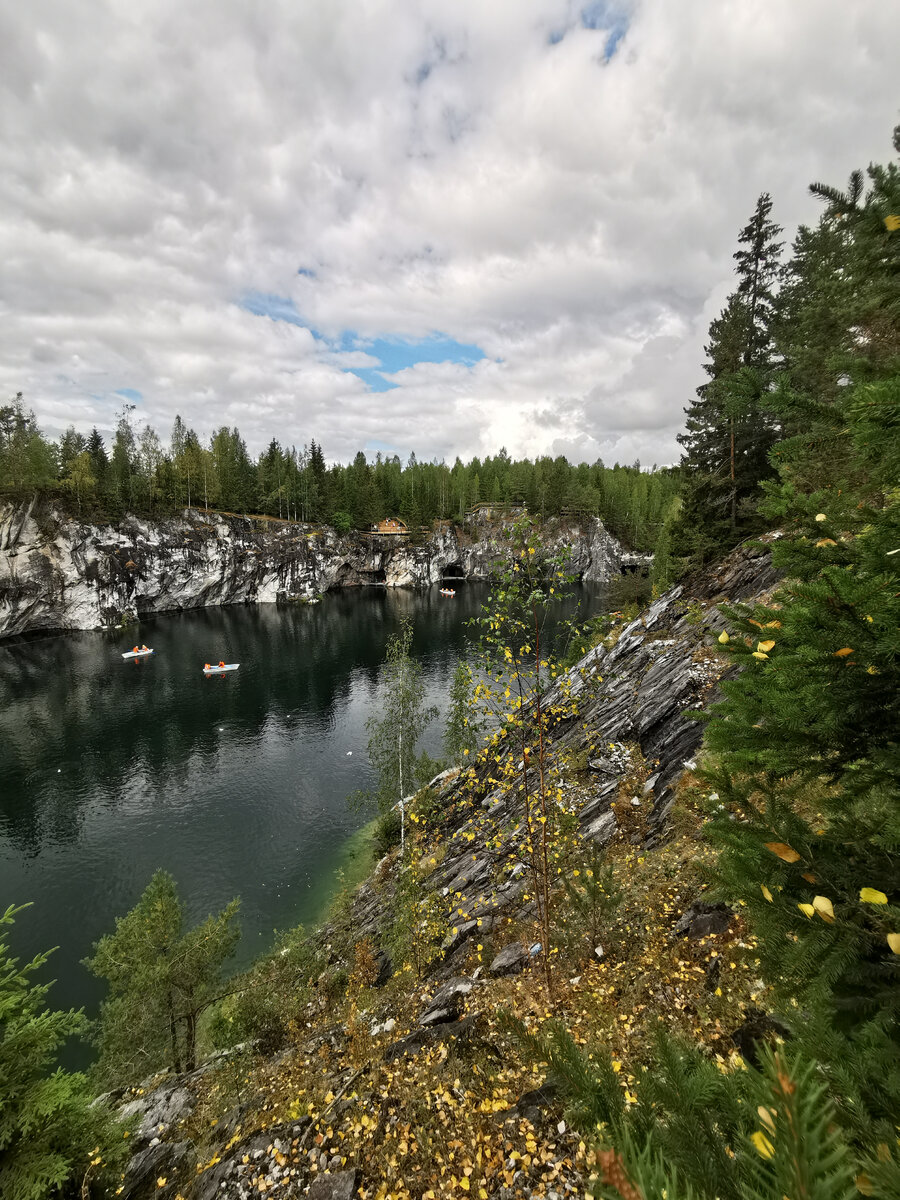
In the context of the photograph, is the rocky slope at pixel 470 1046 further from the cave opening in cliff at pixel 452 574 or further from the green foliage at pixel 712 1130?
the cave opening in cliff at pixel 452 574

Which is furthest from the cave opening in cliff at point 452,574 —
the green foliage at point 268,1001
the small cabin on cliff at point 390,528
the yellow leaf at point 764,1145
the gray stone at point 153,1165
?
the yellow leaf at point 764,1145

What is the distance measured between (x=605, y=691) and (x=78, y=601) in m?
84.1

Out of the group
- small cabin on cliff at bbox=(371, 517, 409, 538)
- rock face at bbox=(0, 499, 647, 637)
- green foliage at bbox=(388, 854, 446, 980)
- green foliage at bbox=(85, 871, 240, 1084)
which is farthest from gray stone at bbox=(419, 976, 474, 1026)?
small cabin on cliff at bbox=(371, 517, 409, 538)

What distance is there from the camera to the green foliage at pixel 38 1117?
5.80m

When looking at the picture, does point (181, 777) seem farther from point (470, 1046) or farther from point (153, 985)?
point (470, 1046)

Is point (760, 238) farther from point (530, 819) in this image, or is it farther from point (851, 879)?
point (851, 879)

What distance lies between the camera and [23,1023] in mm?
6434

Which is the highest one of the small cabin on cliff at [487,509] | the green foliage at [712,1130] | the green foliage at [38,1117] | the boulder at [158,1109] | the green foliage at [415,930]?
the small cabin on cliff at [487,509]

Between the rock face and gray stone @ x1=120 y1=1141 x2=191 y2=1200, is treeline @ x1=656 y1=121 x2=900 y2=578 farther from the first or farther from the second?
the rock face

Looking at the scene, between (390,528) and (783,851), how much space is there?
119 meters

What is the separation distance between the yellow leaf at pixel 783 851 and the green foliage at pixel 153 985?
15.9m

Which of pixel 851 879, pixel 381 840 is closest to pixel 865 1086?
pixel 851 879

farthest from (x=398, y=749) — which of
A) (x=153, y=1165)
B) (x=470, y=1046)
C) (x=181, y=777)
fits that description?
(x=470, y=1046)

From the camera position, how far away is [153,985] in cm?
1324
